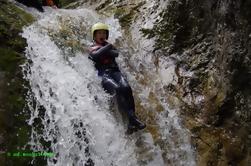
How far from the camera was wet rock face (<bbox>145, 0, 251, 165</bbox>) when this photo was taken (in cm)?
802

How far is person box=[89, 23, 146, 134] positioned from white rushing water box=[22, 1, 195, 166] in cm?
18

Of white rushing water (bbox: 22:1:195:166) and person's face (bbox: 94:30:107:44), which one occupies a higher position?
person's face (bbox: 94:30:107:44)

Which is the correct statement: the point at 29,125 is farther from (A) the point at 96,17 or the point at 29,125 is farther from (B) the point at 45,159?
(A) the point at 96,17

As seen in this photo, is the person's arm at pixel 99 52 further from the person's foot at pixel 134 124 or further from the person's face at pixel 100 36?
the person's foot at pixel 134 124

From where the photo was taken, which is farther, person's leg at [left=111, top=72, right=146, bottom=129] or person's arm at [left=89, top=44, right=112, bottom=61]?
person's arm at [left=89, top=44, right=112, bottom=61]

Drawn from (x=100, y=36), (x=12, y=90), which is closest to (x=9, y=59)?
(x=12, y=90)

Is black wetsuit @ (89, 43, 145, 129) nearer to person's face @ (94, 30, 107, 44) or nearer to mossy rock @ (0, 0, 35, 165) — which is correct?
person's face @ (94, 30, 107, 44)

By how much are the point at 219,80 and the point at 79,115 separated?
9.05 ft

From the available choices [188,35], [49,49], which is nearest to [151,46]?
[188,35]

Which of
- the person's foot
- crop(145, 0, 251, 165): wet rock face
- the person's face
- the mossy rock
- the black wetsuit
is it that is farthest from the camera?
the person's face

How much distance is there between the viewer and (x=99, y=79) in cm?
815

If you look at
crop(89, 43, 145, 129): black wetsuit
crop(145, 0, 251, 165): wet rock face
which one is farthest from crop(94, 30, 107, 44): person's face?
crop(145, 0, 251, 165): wet rock face

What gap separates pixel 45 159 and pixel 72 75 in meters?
1.78

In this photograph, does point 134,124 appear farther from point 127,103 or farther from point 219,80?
point 219,80
